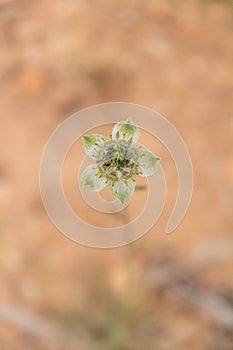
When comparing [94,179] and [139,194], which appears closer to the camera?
[94,179]

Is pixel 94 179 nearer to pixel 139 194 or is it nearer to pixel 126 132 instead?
pixel 126 132

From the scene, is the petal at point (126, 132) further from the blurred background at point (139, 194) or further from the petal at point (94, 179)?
the blurred background at point (139, 194)

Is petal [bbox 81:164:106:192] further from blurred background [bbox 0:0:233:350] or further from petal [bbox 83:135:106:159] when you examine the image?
blurred background [bbox 0:0:233:350]

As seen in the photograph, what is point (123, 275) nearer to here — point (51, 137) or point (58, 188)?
point (58, 188)

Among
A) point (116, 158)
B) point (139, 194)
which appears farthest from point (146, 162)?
point (139, 194)

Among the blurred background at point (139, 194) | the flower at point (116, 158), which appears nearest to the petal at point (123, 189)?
the flower at point (116, 158)

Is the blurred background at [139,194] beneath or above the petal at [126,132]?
above
